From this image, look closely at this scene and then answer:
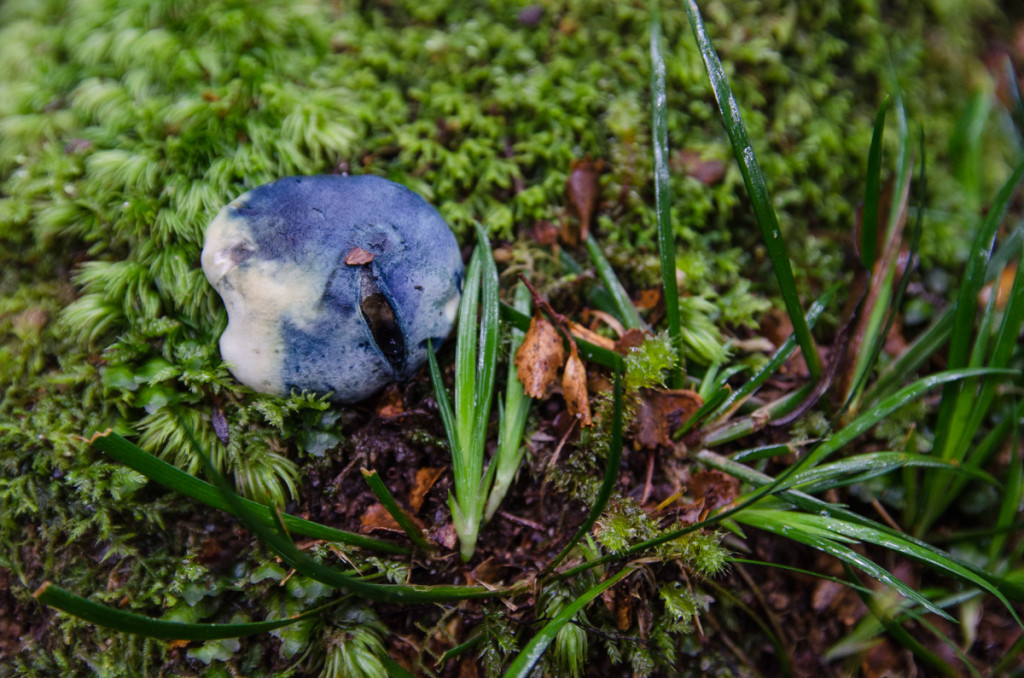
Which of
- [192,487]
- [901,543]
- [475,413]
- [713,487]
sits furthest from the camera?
[713,487]

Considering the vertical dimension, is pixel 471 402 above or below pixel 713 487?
above

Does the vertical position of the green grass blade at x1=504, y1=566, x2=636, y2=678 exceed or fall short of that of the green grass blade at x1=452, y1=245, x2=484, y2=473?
it falls short

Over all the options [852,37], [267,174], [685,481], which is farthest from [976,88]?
[267,174]

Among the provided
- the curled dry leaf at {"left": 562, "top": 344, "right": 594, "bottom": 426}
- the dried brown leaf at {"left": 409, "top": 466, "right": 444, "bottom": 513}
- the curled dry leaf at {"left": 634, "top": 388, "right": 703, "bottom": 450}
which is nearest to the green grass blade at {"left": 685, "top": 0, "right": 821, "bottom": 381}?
the curled dry leaf at {"left": 634, "top": 388, "right": 703, "bottom": 450}

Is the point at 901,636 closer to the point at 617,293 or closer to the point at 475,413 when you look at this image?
the point at 617,293

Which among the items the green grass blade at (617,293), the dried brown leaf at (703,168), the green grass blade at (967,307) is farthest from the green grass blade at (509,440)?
the green grass blade at (967,307)

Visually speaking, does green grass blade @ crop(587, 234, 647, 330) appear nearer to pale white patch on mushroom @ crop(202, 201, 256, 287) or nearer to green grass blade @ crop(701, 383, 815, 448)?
Result: green grass blade @ crop(701, 383, 815, 448)

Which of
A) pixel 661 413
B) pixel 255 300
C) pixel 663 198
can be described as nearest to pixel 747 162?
pixel 663 198
